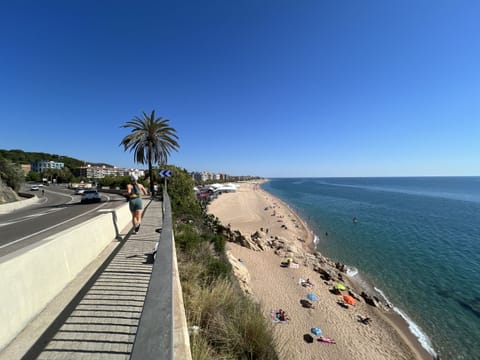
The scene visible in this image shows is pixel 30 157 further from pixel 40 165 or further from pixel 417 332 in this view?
pixel 417 332

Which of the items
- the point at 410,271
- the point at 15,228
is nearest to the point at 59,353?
the point at 15,228

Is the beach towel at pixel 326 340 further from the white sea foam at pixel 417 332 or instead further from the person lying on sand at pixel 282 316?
the white sea foam at pixel 417 332

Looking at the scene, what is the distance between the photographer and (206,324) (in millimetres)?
3973

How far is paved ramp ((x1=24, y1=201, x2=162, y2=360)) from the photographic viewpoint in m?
2.37

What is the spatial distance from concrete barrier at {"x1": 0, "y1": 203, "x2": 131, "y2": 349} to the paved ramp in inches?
14.3

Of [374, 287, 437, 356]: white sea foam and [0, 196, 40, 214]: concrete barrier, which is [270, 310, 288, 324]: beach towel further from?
[0, 196, 40, 214]: concrete barrier

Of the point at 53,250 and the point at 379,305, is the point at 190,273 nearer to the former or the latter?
the point at 53,250

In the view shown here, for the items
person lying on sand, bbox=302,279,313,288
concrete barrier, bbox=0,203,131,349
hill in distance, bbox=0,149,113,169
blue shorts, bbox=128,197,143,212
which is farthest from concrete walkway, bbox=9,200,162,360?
hill in distance, bbox=0,149,113,169

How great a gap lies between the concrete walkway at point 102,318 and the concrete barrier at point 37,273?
351 mm

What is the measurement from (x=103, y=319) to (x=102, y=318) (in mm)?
28

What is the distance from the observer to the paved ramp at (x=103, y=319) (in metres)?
2.37

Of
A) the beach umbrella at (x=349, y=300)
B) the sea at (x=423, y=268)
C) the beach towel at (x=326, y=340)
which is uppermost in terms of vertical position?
the beach towel at (x=326, y=340)

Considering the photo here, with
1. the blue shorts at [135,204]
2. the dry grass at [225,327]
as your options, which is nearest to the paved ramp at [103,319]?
the dry grass at [225,327]

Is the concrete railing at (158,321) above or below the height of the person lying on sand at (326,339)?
above
